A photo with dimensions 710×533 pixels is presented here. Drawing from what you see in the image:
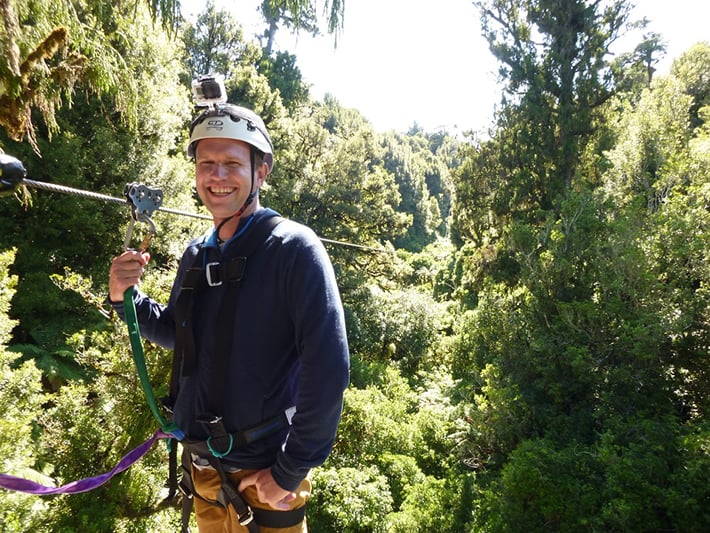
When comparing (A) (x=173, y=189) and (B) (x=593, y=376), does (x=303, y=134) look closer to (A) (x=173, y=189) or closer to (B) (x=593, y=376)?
(A) (x=173, y=189)

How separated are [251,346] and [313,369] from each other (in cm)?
29

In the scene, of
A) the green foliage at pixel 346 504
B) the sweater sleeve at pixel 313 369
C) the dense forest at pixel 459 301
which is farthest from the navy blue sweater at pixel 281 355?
the green foliage at pixel 346 504

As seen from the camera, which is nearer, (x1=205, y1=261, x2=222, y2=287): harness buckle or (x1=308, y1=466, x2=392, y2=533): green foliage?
(x1=205, y1=261, x2=222, y2=287): harness buckle

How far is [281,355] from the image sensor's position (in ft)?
5.44

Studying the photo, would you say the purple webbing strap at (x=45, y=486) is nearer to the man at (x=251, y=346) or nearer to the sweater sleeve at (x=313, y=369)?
the man at (x=251, y=346)

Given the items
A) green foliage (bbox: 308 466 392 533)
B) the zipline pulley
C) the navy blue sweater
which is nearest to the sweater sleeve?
the navy blue sweater

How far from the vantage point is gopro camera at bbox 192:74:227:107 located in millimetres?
1885

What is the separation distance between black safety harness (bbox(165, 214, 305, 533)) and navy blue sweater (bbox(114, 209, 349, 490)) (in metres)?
0.03

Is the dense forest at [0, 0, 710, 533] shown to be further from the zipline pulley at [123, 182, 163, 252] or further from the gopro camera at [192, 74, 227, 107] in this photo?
the zipline pulley at [123, 182, 163, 252]

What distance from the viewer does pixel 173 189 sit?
11.9 metres

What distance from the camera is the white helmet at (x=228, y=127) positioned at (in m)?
1.77

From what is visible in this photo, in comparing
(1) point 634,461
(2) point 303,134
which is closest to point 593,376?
(1) point 634,461

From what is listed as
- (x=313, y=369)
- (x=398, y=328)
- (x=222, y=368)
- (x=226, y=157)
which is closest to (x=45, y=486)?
(x=222, y=368)

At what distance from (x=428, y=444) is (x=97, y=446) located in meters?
7.97
